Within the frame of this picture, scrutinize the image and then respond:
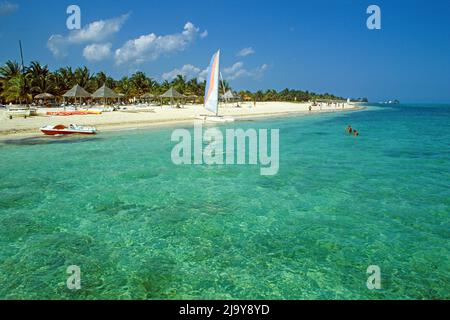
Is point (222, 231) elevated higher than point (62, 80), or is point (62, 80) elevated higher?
point (62, 80)

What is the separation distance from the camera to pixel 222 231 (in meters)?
8.80

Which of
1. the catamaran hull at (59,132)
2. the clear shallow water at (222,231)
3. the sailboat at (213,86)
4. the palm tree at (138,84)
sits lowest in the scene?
the clear shallow water at (222,231)

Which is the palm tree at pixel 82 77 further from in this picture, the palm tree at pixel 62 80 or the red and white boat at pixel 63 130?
the red and white boat at pixel 63 130

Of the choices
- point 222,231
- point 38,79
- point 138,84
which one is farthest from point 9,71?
point 222,231

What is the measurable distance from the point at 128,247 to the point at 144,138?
2211 centimetres

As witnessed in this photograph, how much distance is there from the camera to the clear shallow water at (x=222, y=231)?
20.5 ft

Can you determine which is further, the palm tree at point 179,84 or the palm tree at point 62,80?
the palm tree at point 179,84

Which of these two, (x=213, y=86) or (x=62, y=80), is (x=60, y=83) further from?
(x=213, y=86)

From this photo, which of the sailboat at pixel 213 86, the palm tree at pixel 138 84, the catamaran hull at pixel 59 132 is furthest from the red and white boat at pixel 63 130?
the palm tree at pixel 138 84

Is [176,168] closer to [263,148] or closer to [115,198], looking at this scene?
[115,198]

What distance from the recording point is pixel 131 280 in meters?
6.35

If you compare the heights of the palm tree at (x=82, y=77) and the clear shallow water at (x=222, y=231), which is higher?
the palm tree at (x=82, y=77)

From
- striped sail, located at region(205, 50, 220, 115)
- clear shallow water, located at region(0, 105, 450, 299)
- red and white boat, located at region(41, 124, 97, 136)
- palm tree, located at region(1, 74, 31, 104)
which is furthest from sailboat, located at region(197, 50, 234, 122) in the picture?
palm tree, located at region(1, 74, 31, 104)

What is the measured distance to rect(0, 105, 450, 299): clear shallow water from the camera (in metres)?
6.25
